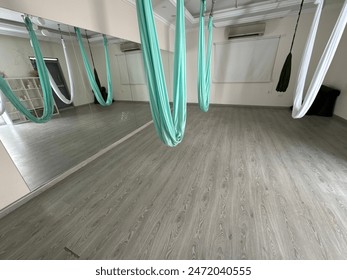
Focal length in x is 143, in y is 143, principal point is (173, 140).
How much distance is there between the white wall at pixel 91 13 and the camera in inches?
54.2

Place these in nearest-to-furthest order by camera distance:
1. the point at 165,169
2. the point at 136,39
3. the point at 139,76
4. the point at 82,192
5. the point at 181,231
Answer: the point at 181,231 < the point at 82,192 < the point at 165,169 < the point at 136,39 < the point at 139,76

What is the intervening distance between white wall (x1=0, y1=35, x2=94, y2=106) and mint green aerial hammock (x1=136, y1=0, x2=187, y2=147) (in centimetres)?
124

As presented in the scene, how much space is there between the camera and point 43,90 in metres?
1.63

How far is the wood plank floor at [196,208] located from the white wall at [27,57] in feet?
4.03

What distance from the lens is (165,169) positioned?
6.33ft

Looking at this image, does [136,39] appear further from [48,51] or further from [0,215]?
[0,215]

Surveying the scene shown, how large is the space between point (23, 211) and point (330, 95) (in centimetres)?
582

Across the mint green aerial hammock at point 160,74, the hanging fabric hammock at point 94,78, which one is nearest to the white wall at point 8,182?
the hanging fabric hammock at point 94,78

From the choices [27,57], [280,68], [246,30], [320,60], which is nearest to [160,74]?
[27,57]

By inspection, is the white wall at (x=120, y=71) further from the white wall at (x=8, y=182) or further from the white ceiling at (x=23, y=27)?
the white wall at (x=8, y=182)

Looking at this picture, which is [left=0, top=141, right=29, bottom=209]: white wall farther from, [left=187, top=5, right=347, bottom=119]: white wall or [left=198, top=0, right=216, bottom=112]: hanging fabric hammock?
[left=187, top=5, right=347, bottom=119]: white wall

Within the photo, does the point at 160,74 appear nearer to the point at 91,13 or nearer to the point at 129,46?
the point at 91,13

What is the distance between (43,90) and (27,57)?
1.09ft
